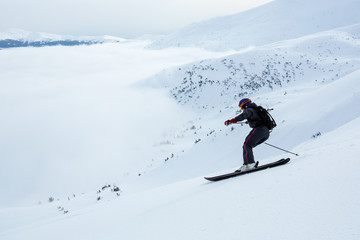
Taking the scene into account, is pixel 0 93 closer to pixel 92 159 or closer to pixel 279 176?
pixel 92 159

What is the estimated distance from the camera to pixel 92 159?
59.5 ft

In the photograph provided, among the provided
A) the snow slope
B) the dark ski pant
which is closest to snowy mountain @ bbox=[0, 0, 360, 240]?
the snow slope

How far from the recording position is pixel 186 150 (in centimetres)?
1455

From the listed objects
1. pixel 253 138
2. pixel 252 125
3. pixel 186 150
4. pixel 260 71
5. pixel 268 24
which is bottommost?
pixel 186 150

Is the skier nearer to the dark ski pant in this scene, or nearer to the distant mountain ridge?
the dark ski pant

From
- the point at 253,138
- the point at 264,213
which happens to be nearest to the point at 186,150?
the point at 253,138

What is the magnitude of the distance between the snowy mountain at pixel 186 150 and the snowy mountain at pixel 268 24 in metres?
22.0

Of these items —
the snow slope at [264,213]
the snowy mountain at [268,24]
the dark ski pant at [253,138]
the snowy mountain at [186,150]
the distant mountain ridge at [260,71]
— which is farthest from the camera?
the snowy mountain at [268,24]

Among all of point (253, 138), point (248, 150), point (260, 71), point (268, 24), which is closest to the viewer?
point (253, 138)

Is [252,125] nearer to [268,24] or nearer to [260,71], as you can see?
[260,71]

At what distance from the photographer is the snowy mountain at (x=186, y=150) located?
10.2ft

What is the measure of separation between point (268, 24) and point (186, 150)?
70683mm

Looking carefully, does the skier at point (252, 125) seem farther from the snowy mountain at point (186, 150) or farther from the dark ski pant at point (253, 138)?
the snowy mountain at point (186, 150)

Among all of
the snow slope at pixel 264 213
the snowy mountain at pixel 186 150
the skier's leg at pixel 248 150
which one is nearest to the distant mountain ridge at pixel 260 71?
the snowy mountain at pixel 186 150
